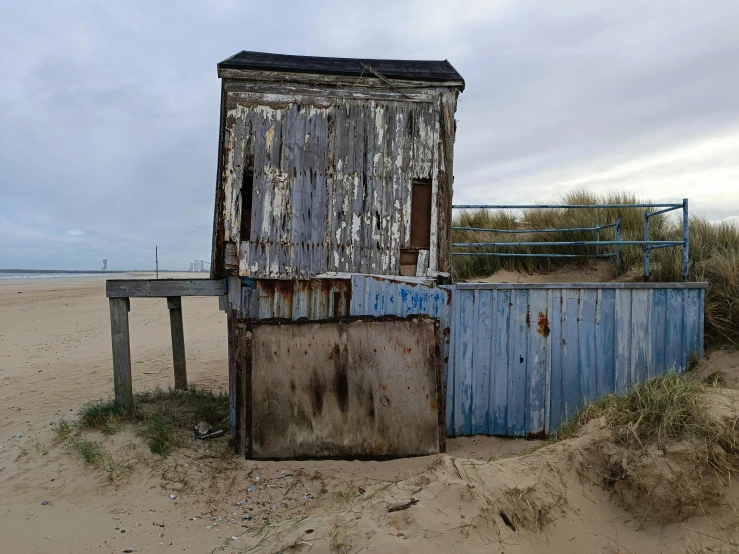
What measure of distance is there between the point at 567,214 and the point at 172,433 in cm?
1111

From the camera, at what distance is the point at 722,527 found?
3.31m

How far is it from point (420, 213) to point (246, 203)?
221 cm

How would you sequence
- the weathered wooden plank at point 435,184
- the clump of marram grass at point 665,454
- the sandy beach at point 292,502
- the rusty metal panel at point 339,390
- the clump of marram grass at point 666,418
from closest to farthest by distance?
the sandy beach at point 292,502
the clump of marram grass at point 665,454
the clump of marram grass at point 666,418
the rusty metal panel at point 339,390
the weathered wooden plank at point 435,184

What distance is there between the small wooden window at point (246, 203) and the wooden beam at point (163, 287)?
2.26 feet

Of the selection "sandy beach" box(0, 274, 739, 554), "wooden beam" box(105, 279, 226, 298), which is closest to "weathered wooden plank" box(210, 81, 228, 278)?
"wooden beam" box(105, 279, 226, 298)

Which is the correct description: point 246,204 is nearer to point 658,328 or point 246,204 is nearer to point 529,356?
point 529,356

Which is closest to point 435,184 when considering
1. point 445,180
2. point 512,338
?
point 445,180

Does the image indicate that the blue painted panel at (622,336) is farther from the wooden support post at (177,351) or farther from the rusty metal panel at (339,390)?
the wooden support post at (177,351)

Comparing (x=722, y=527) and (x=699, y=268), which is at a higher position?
(x=699, y=268)

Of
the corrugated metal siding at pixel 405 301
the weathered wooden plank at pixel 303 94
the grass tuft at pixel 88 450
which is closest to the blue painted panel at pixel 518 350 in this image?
the corrugated metal siding at pixel 405 301

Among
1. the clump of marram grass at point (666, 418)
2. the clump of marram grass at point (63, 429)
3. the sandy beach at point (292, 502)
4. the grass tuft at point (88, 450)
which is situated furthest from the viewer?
the clump of marram grass at point (63, 429)

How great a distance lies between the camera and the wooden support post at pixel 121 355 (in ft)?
21.2

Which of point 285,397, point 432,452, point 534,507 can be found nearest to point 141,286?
point 285,397

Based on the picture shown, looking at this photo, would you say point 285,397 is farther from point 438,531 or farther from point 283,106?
point 283,106
